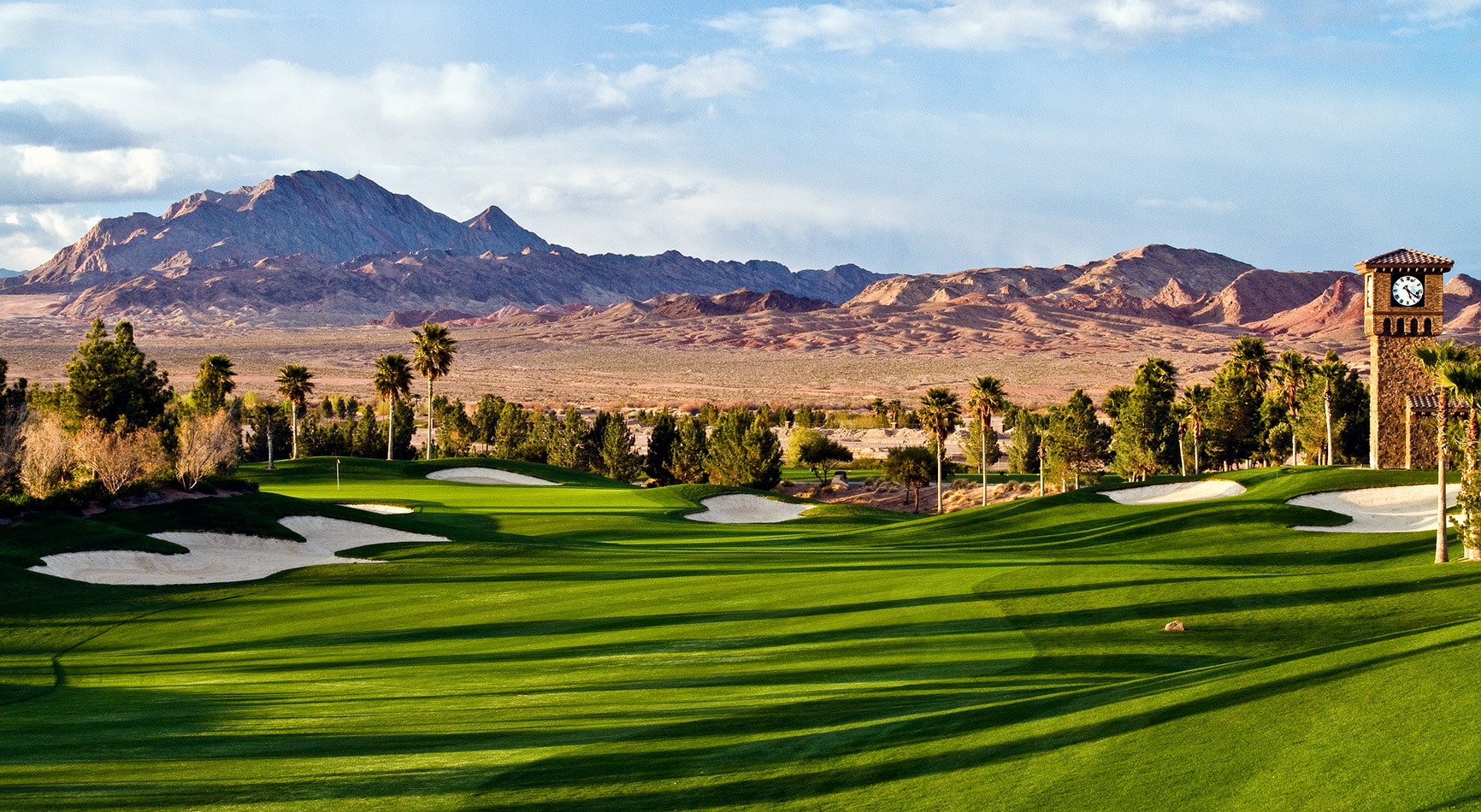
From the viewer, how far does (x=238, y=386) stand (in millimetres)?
151125

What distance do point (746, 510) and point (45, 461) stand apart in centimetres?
2776

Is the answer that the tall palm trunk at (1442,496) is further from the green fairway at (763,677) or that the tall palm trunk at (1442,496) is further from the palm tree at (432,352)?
the palm tree at (432,352)

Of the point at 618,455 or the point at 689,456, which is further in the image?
the point at 618,455

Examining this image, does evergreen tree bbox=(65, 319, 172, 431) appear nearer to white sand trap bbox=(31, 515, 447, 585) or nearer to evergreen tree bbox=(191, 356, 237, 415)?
white sand trap bbox=(31, 515, 447, 585)

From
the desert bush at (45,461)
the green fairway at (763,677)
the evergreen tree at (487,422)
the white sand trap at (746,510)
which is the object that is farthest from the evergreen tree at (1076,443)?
the desert bush at (45,461)

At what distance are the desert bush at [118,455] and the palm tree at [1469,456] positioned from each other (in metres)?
33.8

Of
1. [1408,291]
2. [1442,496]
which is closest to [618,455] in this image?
[1408,291]

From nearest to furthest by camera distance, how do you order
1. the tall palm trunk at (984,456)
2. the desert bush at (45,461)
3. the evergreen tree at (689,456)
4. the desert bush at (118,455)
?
the desert bush at (45,461)
the desert bush at (118,455)
the tall palm trunk at (984,456)
the evergreen tree at (689,456)

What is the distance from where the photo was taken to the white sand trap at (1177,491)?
42812mm

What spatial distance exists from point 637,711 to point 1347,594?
13333 millimetres

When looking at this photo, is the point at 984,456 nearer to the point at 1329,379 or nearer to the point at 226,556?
the point at 1329,379

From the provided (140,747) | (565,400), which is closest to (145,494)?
(140,747)

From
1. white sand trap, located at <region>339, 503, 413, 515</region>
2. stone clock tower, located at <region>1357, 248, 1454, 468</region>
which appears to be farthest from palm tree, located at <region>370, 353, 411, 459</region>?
stone clock tower, located at <region>1357, 248, 1454, 468</region>

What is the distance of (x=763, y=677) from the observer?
17.2 meters
